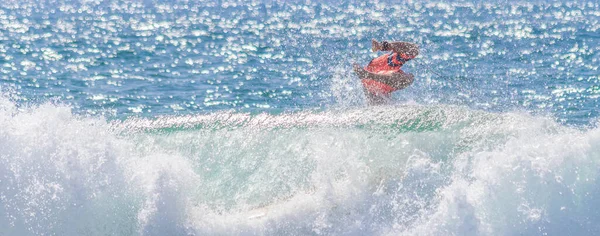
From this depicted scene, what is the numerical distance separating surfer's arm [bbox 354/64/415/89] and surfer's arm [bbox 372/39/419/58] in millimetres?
390

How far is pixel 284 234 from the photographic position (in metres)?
13.3

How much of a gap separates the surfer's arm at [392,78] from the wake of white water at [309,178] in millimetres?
1028

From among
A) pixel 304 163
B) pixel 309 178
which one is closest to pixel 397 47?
pixel 304 163

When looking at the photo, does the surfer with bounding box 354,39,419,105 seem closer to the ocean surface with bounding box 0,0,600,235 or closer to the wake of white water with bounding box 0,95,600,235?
the ocean surface with bounding box 0,0,600,235

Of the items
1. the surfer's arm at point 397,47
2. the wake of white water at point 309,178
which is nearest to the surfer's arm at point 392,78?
the surfer's arm at point 397,47

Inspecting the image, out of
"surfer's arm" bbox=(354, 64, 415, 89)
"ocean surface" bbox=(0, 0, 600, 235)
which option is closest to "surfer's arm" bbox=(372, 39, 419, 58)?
"surfer's arm" bbox=(354, 64, 415, 89)

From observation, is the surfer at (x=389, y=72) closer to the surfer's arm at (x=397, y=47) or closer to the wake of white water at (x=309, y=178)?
the surfer's arm at (x=397, y=47)

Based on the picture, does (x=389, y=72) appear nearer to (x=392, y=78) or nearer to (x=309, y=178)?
(x=392, y=78)

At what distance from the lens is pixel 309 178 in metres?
14.0

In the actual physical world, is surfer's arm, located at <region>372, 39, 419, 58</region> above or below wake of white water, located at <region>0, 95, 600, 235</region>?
above

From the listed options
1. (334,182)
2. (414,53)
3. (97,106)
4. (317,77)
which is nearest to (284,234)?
(334,182)

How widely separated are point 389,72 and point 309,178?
3.12 metres

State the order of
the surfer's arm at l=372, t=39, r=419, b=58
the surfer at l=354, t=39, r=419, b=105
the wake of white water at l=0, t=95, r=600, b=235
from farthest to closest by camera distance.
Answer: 1. the surfer at l=354, t=39, r=419, b=105
2. the surfer's arm at l=372, t=39, r=419, b=58
3. the wake of white water at l=0, t=95, r=600, b=235

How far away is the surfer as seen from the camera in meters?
16.1
